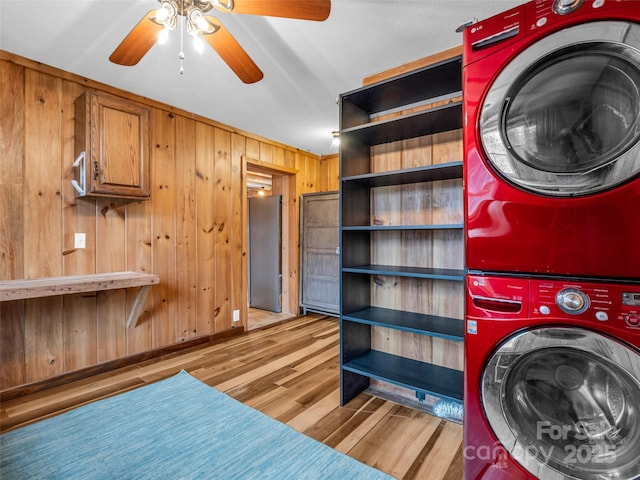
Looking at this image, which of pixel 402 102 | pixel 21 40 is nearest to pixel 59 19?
pixel 21 40

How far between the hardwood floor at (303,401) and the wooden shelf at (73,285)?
578 mm

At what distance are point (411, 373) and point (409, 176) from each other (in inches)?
48.2

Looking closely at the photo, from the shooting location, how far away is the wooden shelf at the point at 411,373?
5.52 feet

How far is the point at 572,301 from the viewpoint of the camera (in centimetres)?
97

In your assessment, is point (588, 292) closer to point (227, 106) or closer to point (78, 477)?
point (78, 477)

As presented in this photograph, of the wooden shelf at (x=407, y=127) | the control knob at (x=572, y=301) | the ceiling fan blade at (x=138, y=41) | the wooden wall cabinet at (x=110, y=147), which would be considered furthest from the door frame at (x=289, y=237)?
the control knob at (x=572, y=301)

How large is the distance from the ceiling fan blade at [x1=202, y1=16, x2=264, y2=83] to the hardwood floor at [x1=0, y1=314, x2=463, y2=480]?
2081 mm

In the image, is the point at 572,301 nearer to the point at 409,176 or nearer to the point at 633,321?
the point at 633,321

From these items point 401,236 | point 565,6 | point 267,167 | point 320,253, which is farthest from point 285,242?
point 565,6

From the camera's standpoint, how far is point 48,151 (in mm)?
2287

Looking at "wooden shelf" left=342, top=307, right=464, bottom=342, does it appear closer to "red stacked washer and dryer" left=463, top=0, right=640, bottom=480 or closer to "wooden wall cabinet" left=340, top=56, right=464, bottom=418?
"wooden wall cabinet" left=340, top=56, right=464, bottom=418

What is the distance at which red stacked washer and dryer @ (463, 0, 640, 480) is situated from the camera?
0.91 metres

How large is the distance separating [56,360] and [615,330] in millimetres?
3302

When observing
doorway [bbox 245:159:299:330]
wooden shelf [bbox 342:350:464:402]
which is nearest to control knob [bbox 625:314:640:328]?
wooden shelf [bbox 342:350:464:402]
